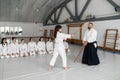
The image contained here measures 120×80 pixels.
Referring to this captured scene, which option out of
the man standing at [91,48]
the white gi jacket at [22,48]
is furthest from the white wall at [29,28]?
the man standing at [91,48]

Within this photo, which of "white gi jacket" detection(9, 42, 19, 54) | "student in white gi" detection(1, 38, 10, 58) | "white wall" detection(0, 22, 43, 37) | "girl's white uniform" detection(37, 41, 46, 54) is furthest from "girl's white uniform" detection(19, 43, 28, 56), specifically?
"white wall" detection(0, 22, 43, 37)

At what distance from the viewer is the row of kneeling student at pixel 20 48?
5535 mm

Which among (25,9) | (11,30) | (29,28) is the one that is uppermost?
(25,9)

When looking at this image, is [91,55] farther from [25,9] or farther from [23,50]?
[25,9]

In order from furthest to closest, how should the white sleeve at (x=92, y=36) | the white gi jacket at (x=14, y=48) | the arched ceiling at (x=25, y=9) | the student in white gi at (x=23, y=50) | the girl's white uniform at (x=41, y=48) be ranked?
1. the arched ceiling at (x=25, y=9)
2. the girl's white uniform at (x=41, y=48)
3. the student in white gi at (x=23, y=50)
4. the white gi jacket at (x=14, y=48)
5. the white sleeve at (x=92, y=36)

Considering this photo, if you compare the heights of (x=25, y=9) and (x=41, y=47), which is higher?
(x=25, y=9)

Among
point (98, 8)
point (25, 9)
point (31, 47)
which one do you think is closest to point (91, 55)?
point (31, 47)

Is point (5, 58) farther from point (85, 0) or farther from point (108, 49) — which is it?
point (85, 0)

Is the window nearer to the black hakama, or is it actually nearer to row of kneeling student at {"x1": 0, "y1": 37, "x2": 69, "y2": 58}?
row of kneeling student at {"x1": 0, "y1": 37, "x2": 69, "y2": 58}

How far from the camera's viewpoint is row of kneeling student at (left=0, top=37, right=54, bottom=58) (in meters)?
5.54

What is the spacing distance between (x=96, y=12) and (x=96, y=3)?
0.53 meters

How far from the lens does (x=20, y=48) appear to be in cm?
591

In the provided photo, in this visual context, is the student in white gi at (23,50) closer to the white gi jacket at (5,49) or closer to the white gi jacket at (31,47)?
the white gi jacket at (31,47)

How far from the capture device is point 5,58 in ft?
17.8
